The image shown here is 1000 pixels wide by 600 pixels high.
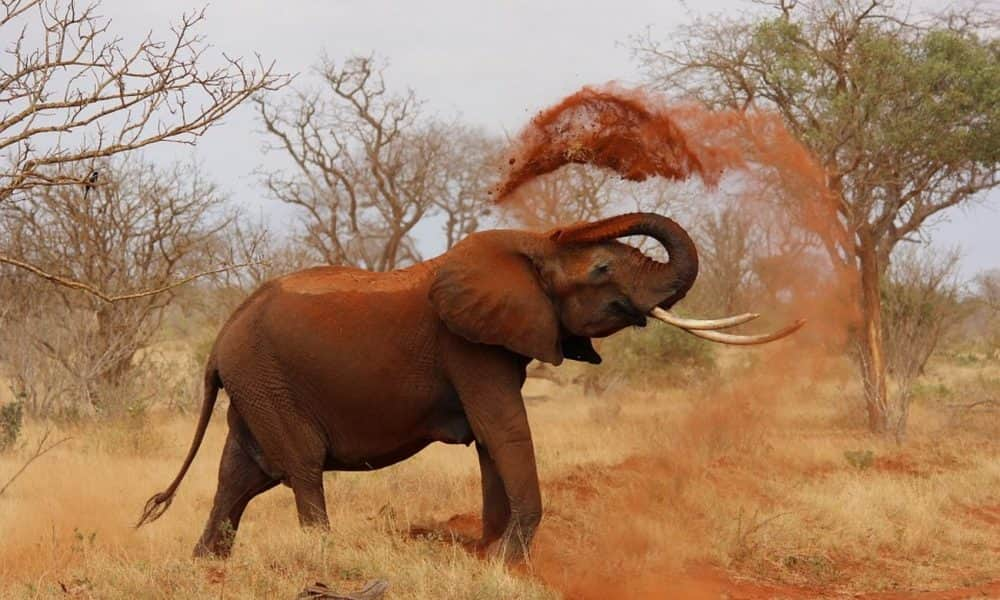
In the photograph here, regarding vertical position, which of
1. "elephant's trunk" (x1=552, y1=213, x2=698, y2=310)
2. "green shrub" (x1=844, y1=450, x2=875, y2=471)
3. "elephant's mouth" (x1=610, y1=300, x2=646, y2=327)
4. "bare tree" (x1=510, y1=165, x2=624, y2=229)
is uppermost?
"bare tree" (x1=510, y1=165, x2=624, y2=229)

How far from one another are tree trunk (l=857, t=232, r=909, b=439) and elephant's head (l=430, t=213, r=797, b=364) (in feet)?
27.5

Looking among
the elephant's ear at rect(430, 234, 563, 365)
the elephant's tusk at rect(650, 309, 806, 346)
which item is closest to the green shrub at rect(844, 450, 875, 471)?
the elephant's tusk at rect(650, 309, 806, 346)

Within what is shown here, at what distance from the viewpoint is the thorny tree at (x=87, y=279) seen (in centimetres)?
1764

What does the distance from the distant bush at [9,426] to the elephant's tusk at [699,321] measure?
10.0 m

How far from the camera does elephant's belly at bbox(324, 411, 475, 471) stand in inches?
333

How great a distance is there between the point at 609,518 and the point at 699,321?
2.49 metres

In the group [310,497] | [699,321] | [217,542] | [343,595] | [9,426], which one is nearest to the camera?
[343,595]

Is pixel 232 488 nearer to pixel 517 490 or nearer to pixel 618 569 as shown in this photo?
pixel 517 490

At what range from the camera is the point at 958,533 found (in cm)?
1012

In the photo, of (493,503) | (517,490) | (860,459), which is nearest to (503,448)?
(517,490)

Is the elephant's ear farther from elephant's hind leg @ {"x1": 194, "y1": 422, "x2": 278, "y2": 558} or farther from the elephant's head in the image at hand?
elephant's hind leg @ {"x1": 194, "y1": 422, "x2": 278, "y2": 558}

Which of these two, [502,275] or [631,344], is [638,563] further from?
[631,344]

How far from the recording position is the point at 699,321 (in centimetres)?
790

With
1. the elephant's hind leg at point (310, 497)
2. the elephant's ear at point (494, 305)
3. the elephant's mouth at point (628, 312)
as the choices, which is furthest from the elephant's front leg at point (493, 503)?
the elephant's mouth at point (628, 312)
